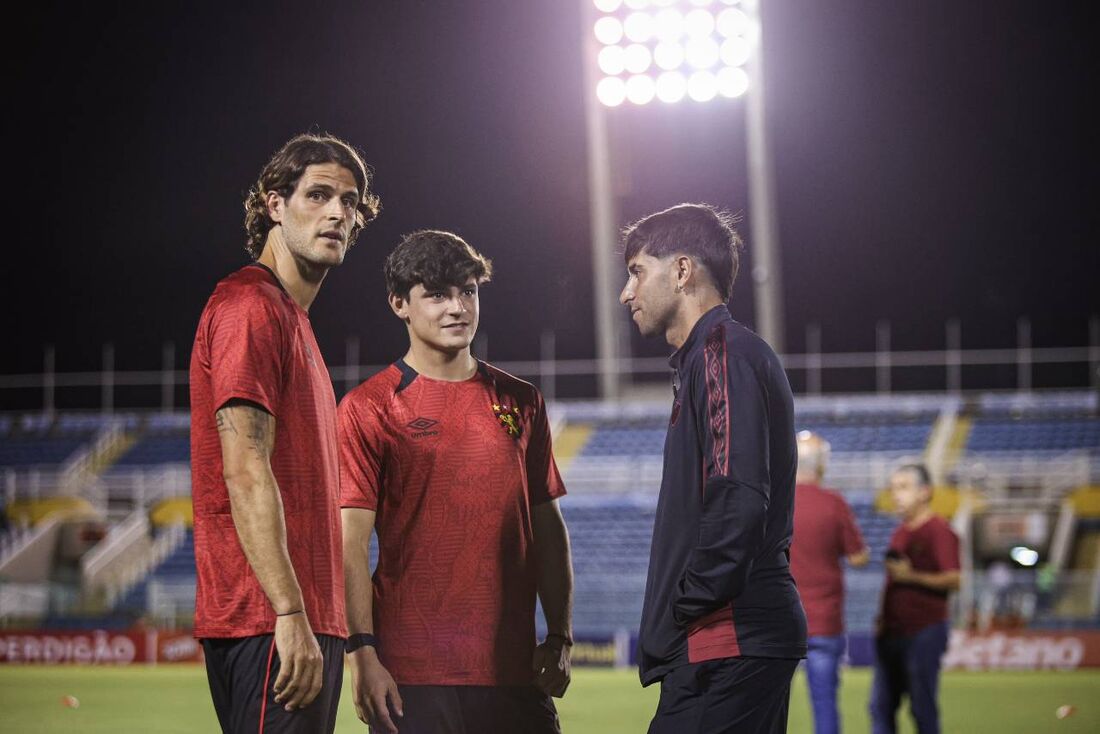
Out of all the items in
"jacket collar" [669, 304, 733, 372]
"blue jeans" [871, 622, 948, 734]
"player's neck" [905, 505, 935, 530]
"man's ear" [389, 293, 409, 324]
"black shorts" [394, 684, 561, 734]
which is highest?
"man's ear" [389, 293, 409, 324]

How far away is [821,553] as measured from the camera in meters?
7.73

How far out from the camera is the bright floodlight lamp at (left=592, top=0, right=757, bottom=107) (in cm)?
2786

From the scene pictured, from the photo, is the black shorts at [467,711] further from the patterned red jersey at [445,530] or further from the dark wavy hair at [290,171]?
the dark wavy hair at [290,171]

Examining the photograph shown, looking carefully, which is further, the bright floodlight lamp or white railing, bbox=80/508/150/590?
the bright floodlight lamp

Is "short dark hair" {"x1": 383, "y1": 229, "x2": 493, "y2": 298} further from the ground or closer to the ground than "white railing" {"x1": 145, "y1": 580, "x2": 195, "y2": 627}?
further from the ground

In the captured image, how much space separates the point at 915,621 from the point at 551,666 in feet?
13.4

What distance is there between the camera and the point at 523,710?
4289 mm

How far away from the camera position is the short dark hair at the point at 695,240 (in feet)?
13.0

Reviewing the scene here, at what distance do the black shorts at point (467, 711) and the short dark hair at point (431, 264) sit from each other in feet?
4.18

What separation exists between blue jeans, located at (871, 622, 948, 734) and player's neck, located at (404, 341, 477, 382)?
4267 millimetres

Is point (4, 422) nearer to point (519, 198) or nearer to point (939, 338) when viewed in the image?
point (519, 198)

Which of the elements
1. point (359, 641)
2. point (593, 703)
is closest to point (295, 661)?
point (359, 641)

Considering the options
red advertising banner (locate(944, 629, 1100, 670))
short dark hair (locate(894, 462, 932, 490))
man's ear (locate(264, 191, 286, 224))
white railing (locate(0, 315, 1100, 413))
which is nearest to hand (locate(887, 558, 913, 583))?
short dark hair (locate(894, 462, 932, 490))

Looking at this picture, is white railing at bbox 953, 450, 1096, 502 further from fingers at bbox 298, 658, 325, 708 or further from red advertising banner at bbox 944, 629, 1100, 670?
fingers at bbox 298, 658, 325, 708
